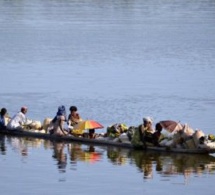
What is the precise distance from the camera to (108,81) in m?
42.4

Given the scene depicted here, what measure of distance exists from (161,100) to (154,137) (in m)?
11.7

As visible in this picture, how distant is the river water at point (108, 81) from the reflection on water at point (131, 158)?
0.03m

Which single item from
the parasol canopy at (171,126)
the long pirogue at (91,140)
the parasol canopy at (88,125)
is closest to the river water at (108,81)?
the long pirogue at (91,140)

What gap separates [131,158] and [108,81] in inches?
685

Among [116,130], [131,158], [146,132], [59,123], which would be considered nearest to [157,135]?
[146,132]

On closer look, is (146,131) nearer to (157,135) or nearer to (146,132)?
(146,132)

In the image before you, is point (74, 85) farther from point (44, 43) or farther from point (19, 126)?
point (44, 43)

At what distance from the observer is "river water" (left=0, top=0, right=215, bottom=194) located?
23047 mm

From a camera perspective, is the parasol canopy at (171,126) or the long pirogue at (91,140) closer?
the long pirogue at (91,140)

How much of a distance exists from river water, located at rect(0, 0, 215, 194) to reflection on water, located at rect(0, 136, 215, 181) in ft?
0.10

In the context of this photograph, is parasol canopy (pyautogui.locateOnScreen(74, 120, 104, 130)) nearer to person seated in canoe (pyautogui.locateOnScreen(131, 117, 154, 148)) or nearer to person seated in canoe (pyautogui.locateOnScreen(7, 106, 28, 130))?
person seated in canoe (pyautogui.locateOnScreen(131, 117, 154, 148))

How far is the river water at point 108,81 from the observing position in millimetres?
23047

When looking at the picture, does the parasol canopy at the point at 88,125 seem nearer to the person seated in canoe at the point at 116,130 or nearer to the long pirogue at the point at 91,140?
the long pirogue at the point at 91,140

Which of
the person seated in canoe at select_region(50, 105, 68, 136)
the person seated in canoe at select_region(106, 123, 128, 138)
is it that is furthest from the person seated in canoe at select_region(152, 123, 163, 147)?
the person seated in canoe at select_region(50, 105, 68, 136)
